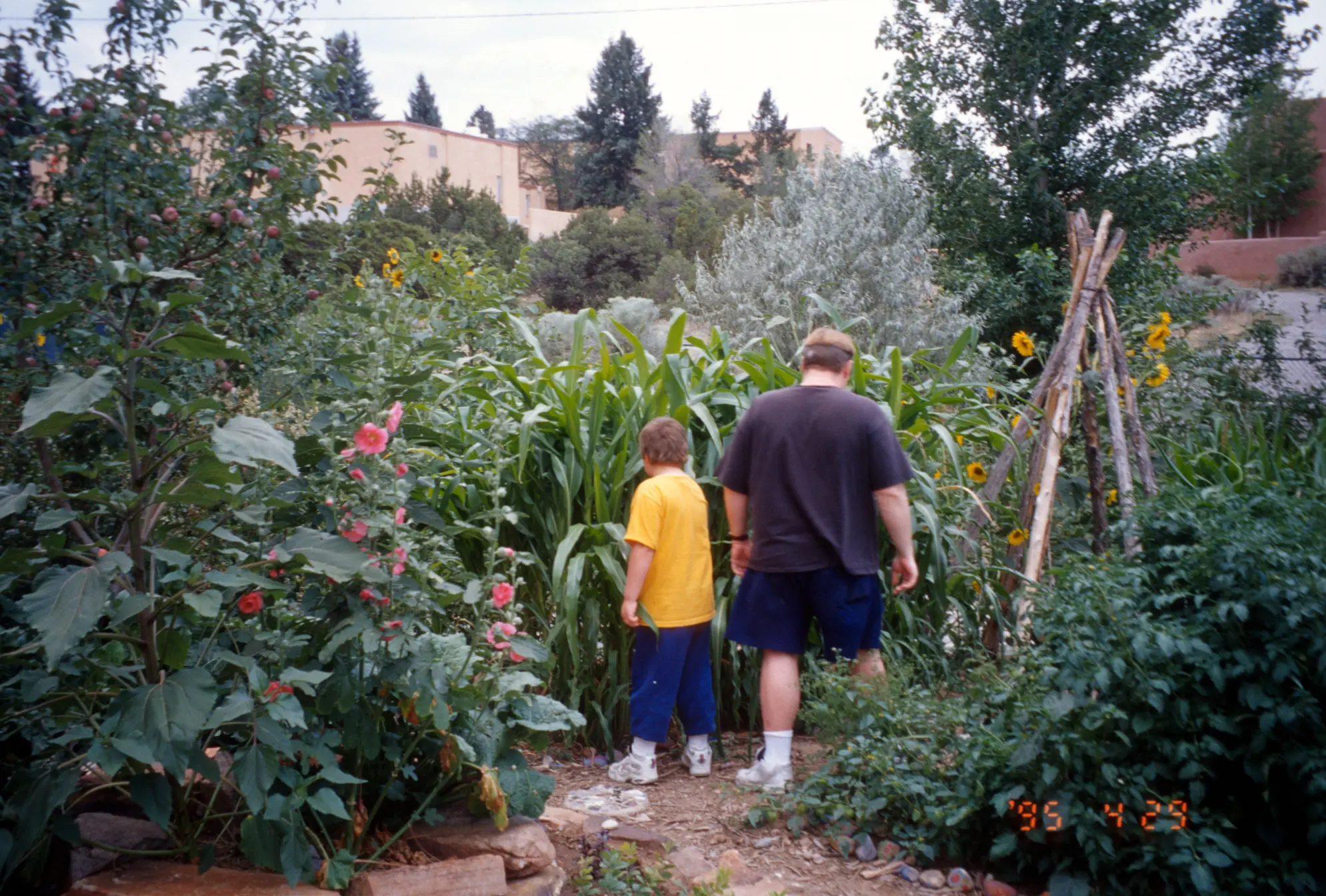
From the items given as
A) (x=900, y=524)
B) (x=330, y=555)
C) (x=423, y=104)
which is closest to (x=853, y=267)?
(x=900, y=524)

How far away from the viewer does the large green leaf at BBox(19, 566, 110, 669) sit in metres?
1.63

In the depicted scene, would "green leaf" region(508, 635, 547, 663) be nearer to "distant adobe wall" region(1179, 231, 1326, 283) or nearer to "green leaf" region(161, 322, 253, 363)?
"green leaf" region(161, 322, 253, 363)

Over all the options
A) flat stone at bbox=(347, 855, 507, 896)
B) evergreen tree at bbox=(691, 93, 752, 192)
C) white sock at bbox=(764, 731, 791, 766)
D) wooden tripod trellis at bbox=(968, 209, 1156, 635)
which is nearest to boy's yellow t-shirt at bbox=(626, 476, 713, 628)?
white sock at bbox=(764, 731, 791, 766)

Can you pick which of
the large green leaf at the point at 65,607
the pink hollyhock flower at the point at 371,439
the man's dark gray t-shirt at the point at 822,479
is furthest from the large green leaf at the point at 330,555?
the man's dark gray t-shirt at the point at 822,479

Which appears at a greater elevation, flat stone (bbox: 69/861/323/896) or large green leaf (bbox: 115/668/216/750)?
large green leaf (bbox: 115/668/216/750)

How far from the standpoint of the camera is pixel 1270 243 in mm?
26281

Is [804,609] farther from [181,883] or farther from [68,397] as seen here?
[68,397]

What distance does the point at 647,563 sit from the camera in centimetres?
348

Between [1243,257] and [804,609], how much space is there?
28.8m

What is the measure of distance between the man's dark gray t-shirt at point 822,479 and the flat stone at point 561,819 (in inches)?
42.3

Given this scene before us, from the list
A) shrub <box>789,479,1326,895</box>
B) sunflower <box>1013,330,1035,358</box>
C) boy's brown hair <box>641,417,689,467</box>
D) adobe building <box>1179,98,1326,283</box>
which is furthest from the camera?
adobe building <box>1179,98,1326,283</box>

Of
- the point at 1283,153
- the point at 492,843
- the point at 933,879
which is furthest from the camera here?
the point at 1283,153

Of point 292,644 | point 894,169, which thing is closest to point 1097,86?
point 894,169

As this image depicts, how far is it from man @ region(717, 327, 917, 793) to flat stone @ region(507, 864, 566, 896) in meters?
1.02
